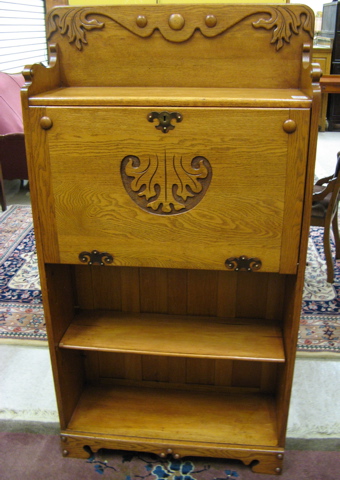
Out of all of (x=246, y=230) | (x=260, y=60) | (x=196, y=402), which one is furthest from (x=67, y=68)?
(x=196, y=402)

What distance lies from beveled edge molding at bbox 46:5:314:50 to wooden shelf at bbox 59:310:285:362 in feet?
3.18

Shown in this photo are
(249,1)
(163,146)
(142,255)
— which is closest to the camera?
(163,146)

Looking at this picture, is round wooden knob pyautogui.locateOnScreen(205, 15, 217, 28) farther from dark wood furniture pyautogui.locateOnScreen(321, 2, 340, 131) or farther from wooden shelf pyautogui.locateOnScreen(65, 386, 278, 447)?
dark wood furniture pyautogui.locateOnScreen(321, 2, 340, 131)

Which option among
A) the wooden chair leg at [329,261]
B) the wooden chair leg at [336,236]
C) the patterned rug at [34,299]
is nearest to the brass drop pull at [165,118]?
the patterned rug at [34,299]

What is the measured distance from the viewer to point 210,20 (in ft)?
5.29

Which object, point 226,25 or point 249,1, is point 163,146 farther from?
point 249,1

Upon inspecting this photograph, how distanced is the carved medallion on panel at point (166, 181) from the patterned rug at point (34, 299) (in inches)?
52.5

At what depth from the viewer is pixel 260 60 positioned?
1.64m

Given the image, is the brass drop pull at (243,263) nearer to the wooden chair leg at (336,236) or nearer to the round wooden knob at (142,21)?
the round wooden knob at (142,21)

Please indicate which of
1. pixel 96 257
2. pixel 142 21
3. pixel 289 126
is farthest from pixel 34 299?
pixel 289 126

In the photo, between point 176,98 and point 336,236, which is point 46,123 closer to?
point 176,98

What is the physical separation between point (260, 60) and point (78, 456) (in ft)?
5.00

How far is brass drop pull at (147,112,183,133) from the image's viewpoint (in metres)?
1.42

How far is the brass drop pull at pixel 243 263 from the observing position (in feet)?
5.08
